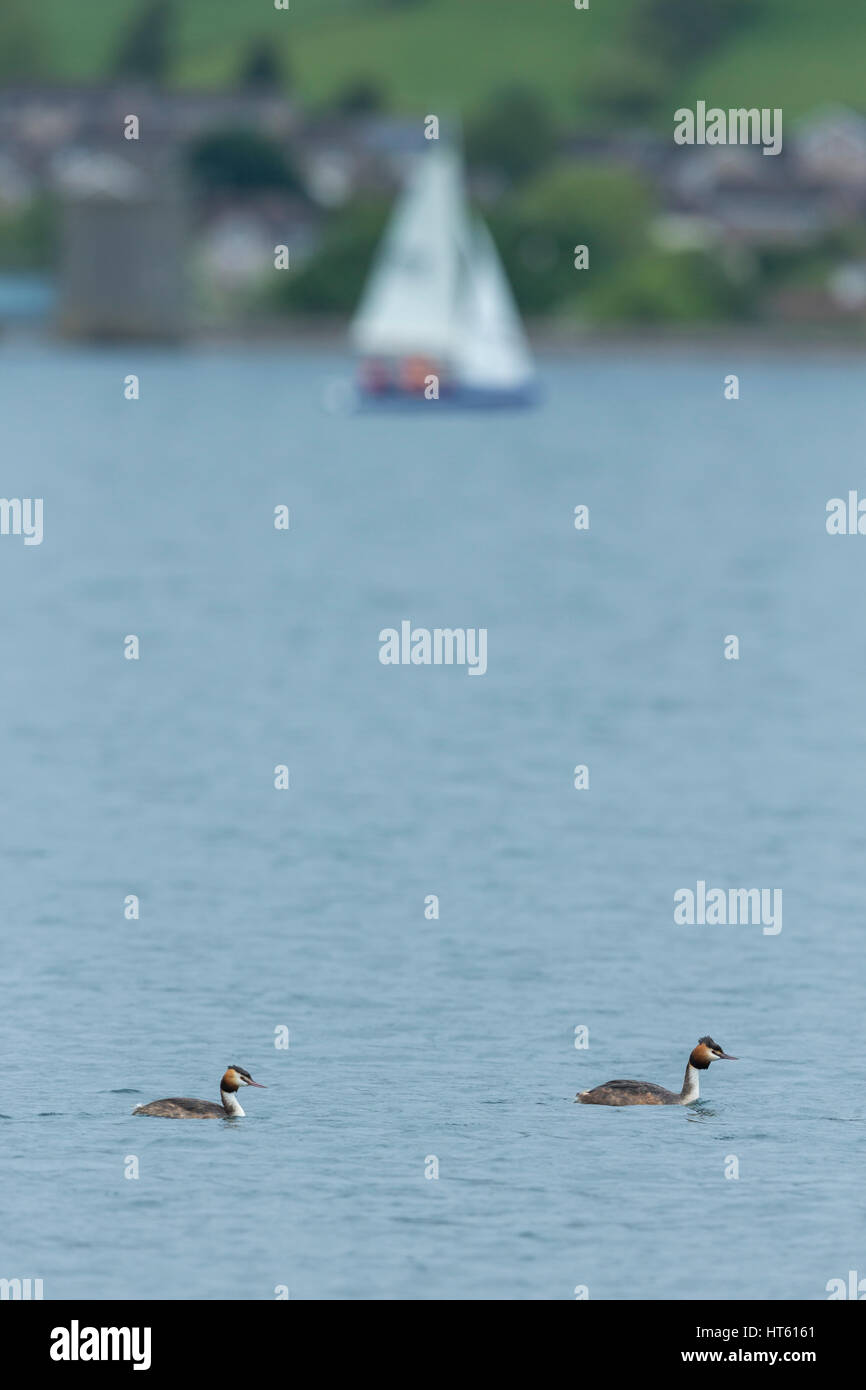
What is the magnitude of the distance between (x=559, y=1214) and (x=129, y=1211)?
367 cm

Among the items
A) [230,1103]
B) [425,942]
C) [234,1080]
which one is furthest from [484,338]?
[234,1080]

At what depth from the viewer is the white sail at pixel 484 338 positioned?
18325 centimetres

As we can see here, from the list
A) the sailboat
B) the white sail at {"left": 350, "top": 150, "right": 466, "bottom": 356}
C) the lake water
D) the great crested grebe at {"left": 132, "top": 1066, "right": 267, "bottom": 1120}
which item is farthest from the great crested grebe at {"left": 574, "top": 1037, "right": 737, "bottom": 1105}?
the white sail at {"left": 350, "top": 150, "right": 466, "bottom": 356}

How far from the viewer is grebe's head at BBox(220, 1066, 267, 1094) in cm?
2808

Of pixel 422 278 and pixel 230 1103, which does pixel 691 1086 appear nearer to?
pixel 230 1103

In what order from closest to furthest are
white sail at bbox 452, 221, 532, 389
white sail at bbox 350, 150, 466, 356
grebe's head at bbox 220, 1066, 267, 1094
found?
grebe's head at bbox 220, 1066, 267, 1094, white sail at bbox 350, 150, 466, 356, white sail at bbox 452, 221, 532, 389

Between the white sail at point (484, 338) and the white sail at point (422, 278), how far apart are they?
3.14 ft

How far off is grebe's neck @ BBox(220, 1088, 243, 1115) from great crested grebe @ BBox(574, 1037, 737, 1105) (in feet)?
11.0

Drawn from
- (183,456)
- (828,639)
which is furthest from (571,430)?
(828,639)

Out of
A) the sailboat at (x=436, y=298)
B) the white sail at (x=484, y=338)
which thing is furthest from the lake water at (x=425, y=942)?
the white sail at (x=484, y=338)

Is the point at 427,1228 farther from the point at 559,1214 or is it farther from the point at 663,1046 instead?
the point at 663,1046

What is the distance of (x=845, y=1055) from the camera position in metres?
31.4

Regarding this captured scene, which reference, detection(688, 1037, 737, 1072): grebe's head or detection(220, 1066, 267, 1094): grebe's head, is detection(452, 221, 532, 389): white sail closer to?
detection(688, 1037, 737, 1072): grebe's head

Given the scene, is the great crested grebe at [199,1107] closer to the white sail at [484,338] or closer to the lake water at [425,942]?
the lake water at [425,942]
